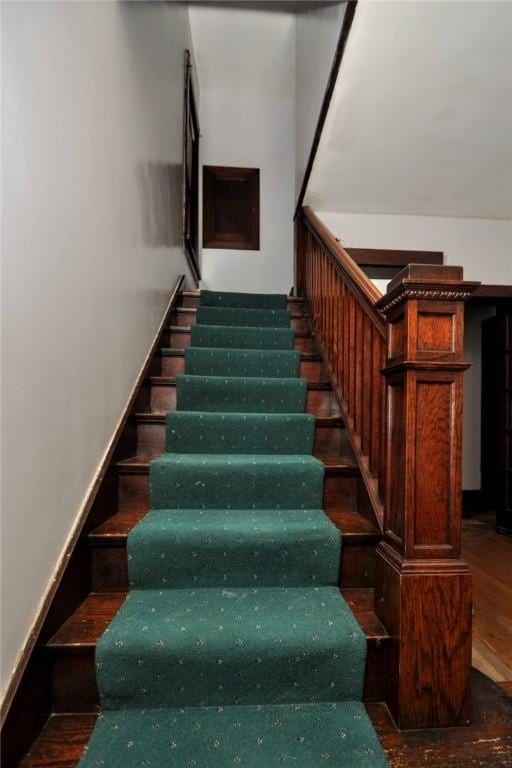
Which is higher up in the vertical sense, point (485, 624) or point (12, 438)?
point (12, 438)

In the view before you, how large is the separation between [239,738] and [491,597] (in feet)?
5.46

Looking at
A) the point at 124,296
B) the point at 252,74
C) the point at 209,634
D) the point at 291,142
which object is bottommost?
the point at 209,634

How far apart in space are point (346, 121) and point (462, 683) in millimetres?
2662

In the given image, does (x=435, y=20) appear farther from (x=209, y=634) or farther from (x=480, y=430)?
(x=480, y=430)

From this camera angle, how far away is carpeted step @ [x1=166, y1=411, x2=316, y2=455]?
1712 mm

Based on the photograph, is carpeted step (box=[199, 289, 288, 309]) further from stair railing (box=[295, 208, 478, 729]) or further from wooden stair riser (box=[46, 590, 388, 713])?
wooden stair riser (box=[46, 590, 388, 713])

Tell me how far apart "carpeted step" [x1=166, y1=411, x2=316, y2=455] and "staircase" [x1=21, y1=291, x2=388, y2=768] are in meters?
0.06

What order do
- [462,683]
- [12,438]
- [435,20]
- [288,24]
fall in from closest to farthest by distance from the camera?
[12,438] < [462,683] < [435,20] < [288,24]

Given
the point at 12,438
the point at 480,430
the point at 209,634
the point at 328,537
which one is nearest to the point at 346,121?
the point at 328,537

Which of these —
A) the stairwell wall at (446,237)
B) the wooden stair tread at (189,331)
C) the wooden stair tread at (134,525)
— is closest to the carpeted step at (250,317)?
the wooden stair tread at (189,331)

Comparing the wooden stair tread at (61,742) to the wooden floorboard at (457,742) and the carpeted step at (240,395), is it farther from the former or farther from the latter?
the carpeted step at (240,395)

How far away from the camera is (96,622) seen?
108cm

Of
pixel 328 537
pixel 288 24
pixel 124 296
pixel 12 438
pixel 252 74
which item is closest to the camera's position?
pixel 12 438

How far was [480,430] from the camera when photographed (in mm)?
3914
